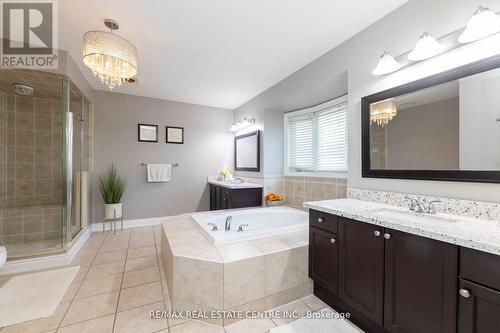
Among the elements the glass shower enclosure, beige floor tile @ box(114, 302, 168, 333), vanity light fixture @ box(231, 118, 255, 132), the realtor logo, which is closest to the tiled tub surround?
beige floor tile @ box(114, 302, 168, 333)

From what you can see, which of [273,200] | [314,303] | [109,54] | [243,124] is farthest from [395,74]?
[243,124]

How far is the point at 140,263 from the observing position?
7.96 ft

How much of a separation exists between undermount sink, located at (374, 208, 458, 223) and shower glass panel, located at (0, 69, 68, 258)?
3.48 meters

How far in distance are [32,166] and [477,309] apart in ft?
15.8

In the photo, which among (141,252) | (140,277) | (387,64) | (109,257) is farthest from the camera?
(141,252)

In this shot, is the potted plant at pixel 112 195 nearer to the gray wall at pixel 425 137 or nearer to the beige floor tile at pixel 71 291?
→ the beige floor tile at pixel 71 291

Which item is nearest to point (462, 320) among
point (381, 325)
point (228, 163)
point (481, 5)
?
point (381, 325)

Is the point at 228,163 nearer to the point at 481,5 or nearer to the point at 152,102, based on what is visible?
the point at 152,102

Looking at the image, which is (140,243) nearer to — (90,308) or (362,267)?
(90,308)

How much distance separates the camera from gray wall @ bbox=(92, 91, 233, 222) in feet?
11.9

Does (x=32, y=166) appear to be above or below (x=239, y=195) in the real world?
above

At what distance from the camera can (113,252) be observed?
272cm

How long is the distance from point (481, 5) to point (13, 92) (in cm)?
501

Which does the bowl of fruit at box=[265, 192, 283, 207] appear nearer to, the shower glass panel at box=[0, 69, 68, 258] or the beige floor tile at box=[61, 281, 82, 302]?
the beige floor tile at box=[61, 281, 82, 302]
